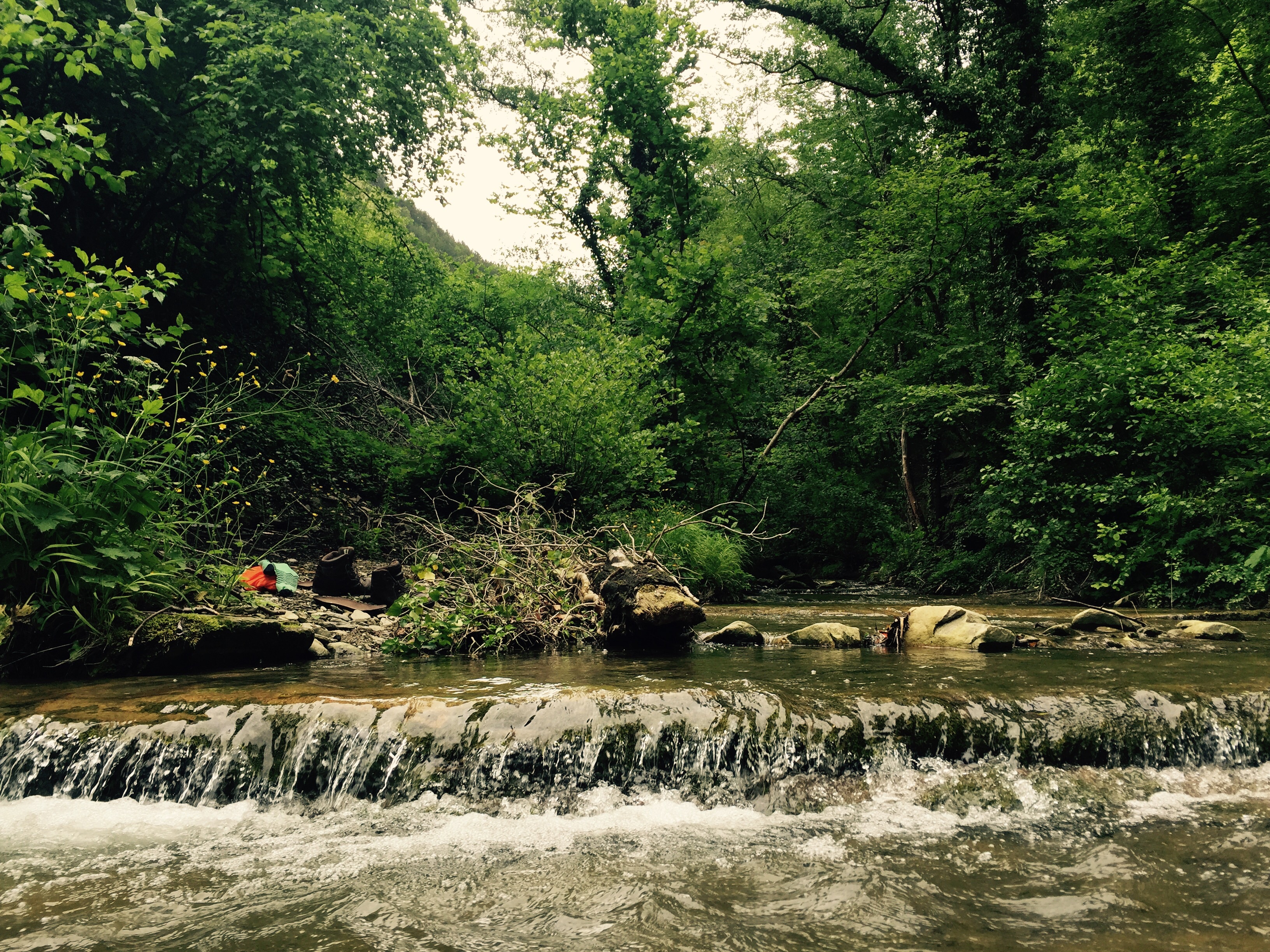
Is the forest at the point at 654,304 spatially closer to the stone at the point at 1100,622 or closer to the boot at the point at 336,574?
the boot at the point at 336,574

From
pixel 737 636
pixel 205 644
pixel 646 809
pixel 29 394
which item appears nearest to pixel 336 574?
pixel 205 644

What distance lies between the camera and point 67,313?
18.6ft

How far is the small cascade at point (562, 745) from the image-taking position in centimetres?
423

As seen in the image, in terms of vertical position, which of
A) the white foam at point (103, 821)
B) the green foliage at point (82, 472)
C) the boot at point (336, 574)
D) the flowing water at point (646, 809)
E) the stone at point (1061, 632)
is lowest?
the white foam at point (103, 821)

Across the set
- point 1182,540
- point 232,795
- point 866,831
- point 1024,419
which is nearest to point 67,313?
point 232,795

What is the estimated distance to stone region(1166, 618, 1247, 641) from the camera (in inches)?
284

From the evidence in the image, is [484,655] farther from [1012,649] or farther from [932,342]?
[932,342]

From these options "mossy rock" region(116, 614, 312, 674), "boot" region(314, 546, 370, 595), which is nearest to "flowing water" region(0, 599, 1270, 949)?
"mossy rock" region(116, 614, 312, 674)

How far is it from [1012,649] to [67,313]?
9.09 metres

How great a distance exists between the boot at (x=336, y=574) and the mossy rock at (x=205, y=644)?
274 centimetres

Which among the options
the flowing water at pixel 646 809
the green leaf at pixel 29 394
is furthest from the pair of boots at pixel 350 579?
the green leaf at pixel 29 394

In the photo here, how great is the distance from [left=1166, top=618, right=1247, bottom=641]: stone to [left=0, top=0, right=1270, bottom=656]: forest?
1.68 m

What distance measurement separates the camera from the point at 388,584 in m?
9.15

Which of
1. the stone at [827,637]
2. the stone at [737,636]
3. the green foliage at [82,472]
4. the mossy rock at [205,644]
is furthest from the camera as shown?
the stone at [737,636]
